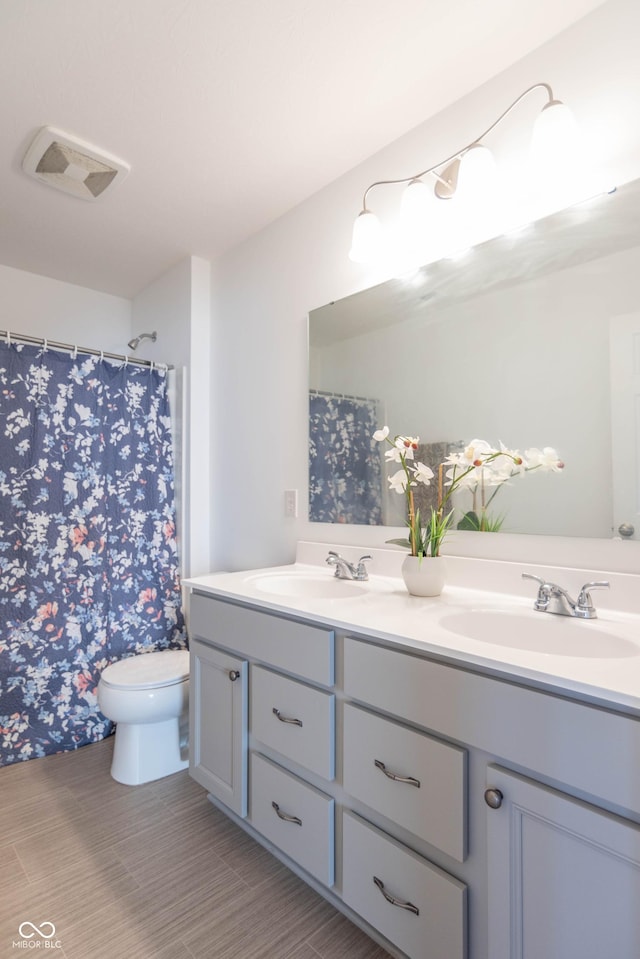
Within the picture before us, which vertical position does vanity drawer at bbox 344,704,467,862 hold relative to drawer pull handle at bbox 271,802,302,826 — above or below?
above

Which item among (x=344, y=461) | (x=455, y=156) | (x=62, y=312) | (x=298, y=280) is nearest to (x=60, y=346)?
(x=62, y=312)

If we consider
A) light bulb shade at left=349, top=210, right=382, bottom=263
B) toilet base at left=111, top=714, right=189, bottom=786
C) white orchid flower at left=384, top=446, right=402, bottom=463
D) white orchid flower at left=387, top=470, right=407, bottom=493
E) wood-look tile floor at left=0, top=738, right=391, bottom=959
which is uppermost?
light bulb shade at left=349, top=210, right=382, bottom=263

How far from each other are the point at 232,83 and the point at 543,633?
178cm

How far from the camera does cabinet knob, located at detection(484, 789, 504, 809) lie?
0.85 metres

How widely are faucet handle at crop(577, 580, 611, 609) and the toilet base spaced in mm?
1573

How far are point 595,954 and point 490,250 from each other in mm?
1562

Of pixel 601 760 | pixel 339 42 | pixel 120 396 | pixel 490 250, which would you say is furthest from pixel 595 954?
pixel 120 396

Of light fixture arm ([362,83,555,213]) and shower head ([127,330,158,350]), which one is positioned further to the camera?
shower head ([127,330,158,350])

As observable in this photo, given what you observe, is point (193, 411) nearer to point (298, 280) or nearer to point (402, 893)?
point (298, 280)

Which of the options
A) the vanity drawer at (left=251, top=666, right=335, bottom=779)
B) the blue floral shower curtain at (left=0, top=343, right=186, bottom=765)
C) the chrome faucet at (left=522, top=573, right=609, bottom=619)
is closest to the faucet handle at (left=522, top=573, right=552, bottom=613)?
the chrome faucet at (left=522, top=573, right=609, bottom=619)

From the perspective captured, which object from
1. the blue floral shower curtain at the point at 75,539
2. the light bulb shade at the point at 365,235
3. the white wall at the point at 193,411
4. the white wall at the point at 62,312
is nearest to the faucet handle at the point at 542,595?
the light bulb shade at the point at 365,235

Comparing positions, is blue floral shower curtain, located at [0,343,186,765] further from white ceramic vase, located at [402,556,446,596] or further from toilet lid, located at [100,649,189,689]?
white ceramic vase, located at [402,556,446,596]

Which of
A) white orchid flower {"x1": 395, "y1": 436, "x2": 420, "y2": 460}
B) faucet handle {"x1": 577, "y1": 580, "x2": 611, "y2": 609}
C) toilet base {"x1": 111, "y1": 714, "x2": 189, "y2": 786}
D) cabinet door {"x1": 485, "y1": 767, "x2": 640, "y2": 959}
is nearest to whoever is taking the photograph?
cabinet door {"x1": 485, "y1": 767, "x2": 640, "y2": 959}

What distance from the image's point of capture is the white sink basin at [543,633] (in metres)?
1.03
